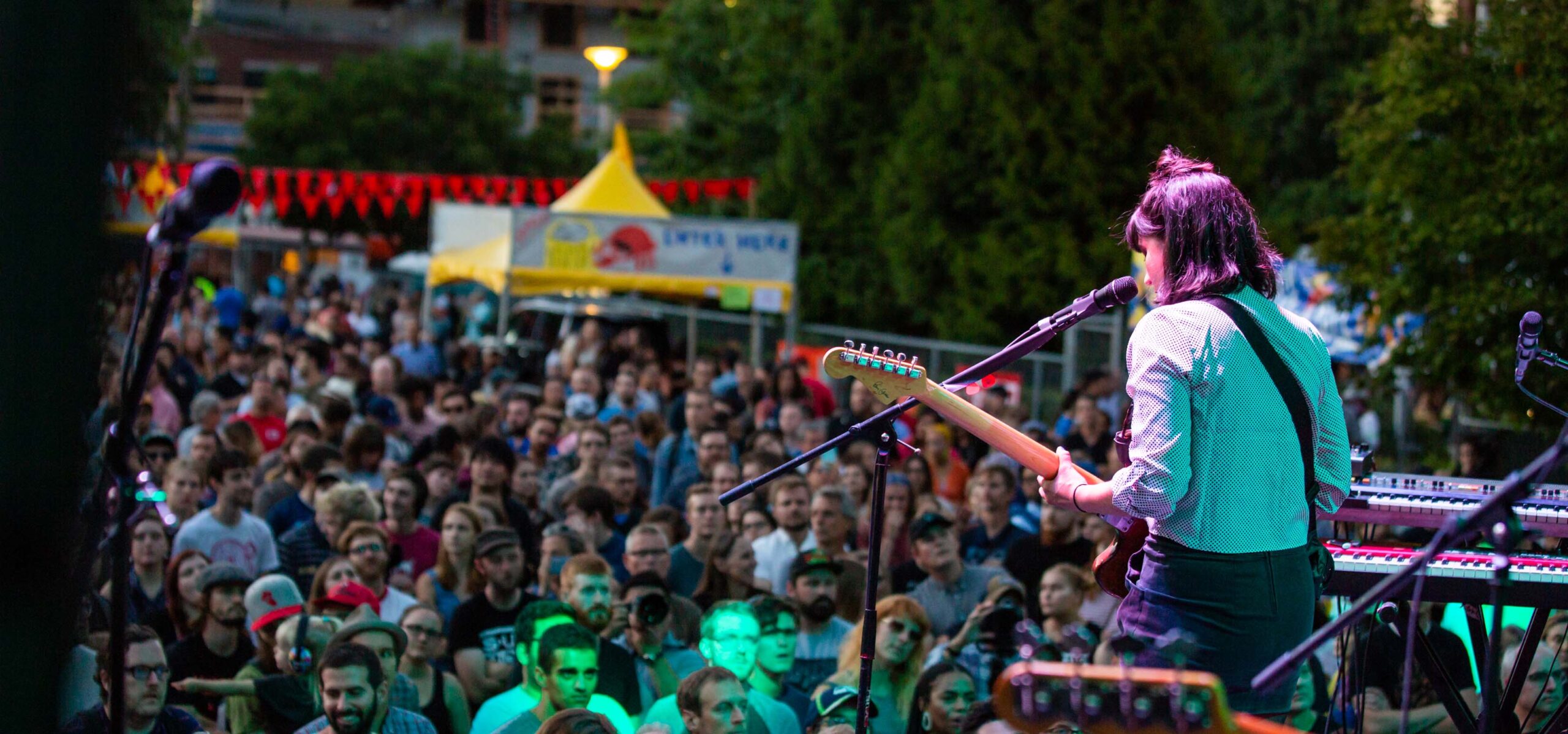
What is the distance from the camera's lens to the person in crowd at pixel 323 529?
7.08 metres

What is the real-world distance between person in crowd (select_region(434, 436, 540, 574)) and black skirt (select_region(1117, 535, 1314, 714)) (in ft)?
17.3

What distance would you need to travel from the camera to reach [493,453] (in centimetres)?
835

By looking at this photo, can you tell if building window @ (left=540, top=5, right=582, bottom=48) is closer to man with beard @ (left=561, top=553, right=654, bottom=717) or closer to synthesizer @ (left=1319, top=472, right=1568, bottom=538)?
man with beard @ (left=561, top=553, right=654, bottom=717)

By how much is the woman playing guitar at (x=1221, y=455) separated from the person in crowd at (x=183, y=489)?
568 centimetres

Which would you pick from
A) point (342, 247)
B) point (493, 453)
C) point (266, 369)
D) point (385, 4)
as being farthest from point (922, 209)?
point (385, 4)

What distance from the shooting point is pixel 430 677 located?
222 inches

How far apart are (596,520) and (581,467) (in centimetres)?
144

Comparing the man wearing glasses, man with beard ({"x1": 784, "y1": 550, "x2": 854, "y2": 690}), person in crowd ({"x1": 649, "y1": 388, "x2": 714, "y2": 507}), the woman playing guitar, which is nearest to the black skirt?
the woman playing guitar

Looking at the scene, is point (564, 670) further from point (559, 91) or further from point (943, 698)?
point (559, 91)

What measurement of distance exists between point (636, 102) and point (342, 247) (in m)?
17.8

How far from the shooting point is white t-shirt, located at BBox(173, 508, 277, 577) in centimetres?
718

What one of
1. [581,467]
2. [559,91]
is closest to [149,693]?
[581,467]

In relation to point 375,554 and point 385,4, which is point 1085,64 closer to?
point 375,554

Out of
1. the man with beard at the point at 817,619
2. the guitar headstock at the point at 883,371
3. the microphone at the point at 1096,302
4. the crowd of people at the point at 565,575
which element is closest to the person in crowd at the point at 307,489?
the crowd of people at the point at 565,575
